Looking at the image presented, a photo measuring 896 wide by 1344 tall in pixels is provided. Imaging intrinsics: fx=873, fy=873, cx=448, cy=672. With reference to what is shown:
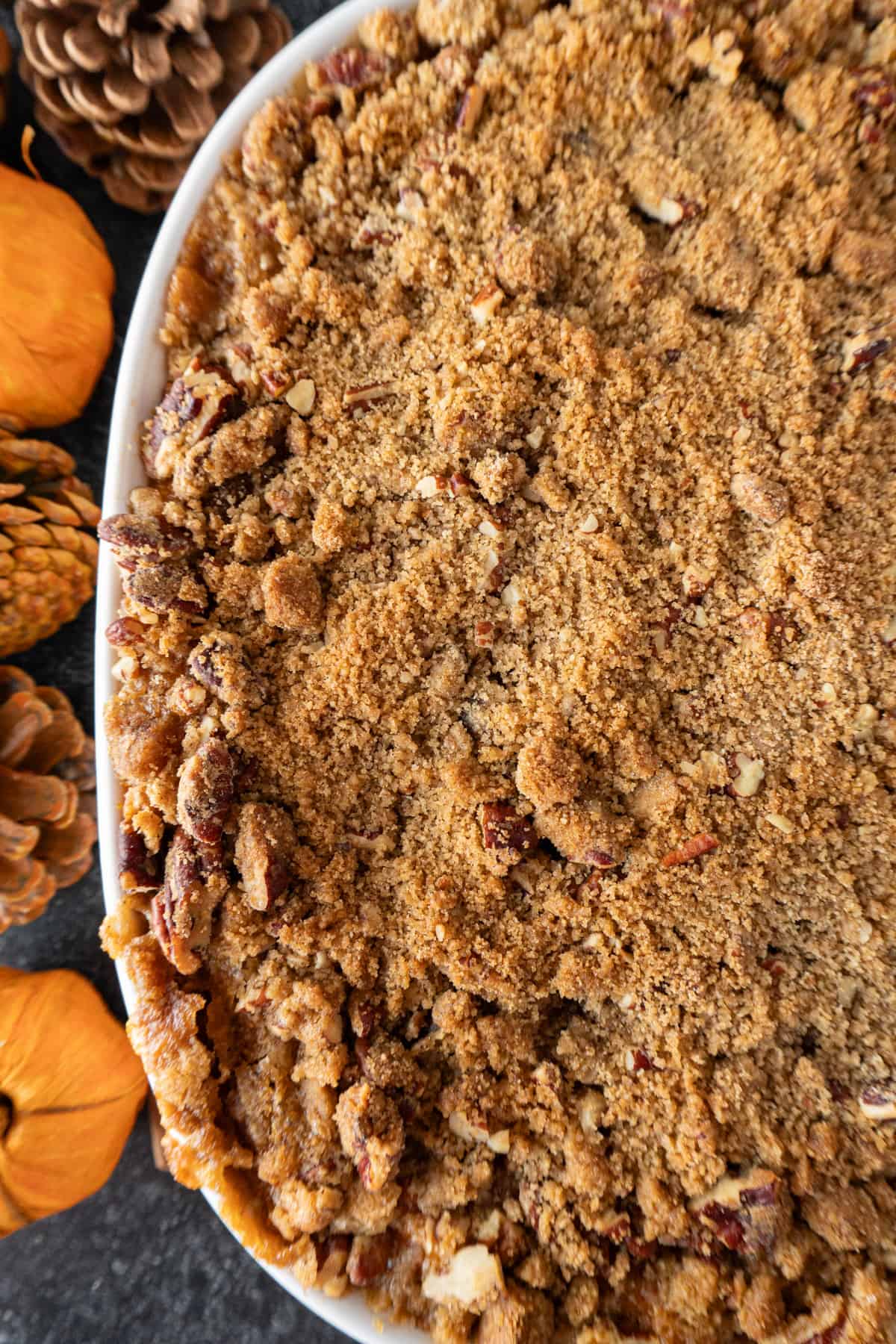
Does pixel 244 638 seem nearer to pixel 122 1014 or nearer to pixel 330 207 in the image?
pixel 330 207

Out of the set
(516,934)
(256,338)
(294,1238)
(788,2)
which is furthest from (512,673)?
(788,2)

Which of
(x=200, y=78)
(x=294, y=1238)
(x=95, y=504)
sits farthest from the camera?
(x=95, y=504)

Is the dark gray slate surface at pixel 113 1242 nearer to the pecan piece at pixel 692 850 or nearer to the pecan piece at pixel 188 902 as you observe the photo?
the pecan piece at pixel 188 902

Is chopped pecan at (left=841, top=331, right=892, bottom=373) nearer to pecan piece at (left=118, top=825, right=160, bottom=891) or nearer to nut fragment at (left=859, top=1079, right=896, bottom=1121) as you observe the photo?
nut fragment at (left=859, top=1079, right=896, bottom=1121)

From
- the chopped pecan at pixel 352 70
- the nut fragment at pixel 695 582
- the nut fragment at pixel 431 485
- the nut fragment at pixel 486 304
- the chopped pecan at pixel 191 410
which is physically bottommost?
the nut fragment at pixel 695 582

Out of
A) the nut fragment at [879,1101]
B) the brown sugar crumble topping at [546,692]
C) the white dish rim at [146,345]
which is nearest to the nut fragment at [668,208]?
the brown sugar crumble topping at [546,692]

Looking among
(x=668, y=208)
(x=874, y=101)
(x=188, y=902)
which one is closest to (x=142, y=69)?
(x=668, y=208)

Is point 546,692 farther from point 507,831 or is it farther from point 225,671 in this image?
point 225,671
